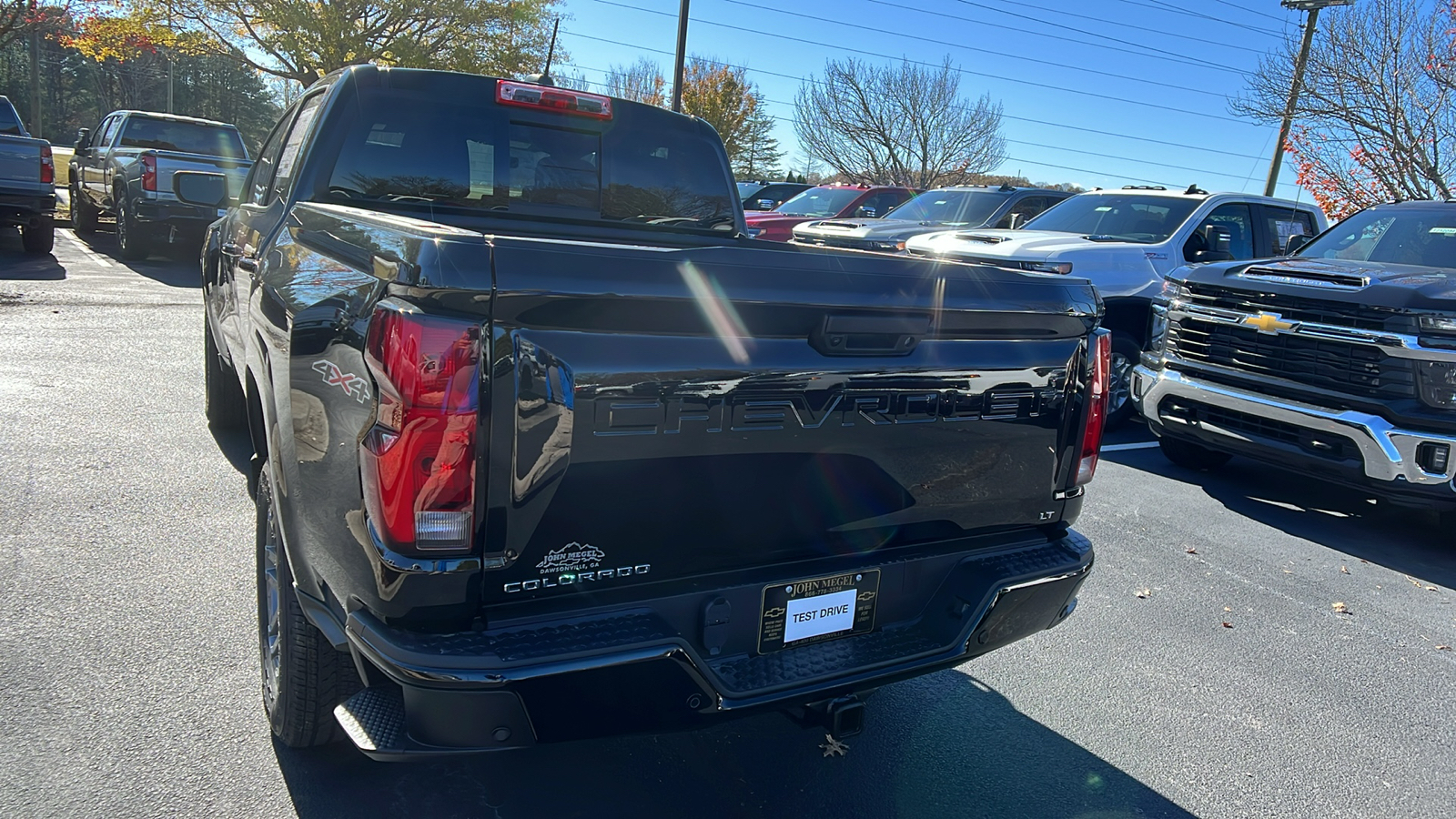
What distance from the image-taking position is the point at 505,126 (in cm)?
397

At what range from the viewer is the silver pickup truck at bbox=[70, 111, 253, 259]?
39.2 ft

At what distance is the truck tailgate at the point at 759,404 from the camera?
6.46ft

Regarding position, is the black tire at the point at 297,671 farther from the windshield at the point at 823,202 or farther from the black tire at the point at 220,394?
the windshield at the point at 823,202

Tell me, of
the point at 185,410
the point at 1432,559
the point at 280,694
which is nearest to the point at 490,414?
the point at 280,694

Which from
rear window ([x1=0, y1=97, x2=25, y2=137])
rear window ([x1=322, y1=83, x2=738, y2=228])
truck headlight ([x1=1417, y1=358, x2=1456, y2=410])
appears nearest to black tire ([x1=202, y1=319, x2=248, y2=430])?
rear window ([x1=322, y1=83, x2=738, y2=228])

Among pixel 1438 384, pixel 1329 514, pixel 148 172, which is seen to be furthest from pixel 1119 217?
pixel 148 172

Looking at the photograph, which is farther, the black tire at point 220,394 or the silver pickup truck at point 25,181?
the silver pickup truck at point 25,181

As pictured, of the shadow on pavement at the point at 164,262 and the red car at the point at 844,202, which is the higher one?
the red car at the point at 844,202

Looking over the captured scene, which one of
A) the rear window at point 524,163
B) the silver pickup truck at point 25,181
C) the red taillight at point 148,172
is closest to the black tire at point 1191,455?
the rear window at point 524,163

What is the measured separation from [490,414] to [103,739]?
1.89m

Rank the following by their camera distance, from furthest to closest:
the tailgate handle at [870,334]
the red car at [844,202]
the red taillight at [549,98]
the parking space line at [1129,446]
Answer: the red car at [844,202], the parking space line at [1129,446], the red taillight at [549,98], the tailgate handle at [870,334]

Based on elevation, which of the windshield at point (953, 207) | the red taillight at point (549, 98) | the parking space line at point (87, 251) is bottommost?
the parking space line at point (87, 251)

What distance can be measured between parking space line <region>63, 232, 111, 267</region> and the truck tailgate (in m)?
13.6

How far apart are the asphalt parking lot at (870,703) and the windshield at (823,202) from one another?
9.88 m
